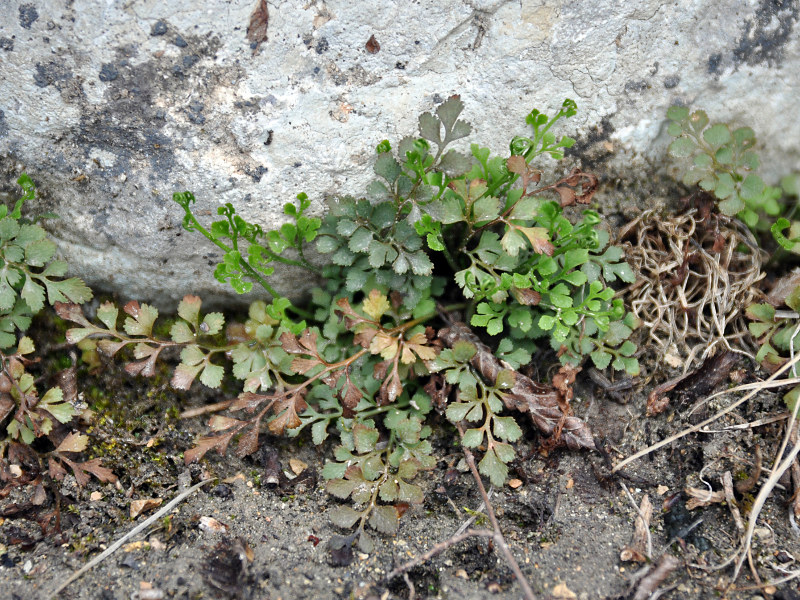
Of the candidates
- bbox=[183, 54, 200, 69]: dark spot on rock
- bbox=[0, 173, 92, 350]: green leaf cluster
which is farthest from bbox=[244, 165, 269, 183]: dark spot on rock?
bbox=[0, 173, 92, 350]: green leaf cluster

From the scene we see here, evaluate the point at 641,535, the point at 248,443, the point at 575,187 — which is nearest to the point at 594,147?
the point at 575,187

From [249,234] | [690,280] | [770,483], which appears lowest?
[770,483]

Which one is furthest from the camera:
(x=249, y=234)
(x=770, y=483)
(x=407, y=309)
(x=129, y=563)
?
(x=407, y=309)

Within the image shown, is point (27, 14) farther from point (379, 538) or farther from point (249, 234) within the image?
point (379, 538)

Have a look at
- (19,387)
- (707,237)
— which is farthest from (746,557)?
(19,387)

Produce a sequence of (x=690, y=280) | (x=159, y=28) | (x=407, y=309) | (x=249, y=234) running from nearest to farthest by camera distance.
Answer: (x=159, y=28), (x=249, y=234), (x=407, y=309), (x=690, y=280)

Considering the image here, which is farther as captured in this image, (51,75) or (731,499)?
(51,75)
